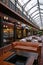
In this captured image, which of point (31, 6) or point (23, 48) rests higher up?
point (31, 6)

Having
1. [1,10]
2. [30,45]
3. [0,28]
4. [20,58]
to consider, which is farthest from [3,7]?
[30,45]

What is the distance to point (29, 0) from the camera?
1272cm

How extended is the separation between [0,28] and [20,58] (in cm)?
249

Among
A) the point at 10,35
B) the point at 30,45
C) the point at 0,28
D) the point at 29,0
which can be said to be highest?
the point at 29,0

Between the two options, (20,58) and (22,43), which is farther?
(22,43)

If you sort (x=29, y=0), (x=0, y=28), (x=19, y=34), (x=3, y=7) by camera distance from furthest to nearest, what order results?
(x=29, y=0) < (x=19, y=34) < (x=0, y=28) < (x=3, y=7)

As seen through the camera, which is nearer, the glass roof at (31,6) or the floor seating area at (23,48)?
the floor seating area at (23,48)

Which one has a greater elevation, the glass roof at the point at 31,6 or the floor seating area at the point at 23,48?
the glass roof at the point at 31,6

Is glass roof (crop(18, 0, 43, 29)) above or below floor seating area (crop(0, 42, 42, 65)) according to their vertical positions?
above

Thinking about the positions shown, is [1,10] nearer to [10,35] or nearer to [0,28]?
[0,28]

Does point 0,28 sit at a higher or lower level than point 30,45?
higher

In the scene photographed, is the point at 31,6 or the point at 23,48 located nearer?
the point at 23,48

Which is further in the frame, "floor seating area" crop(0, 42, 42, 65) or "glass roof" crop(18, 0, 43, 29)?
"glass roof" crop(18, 0, 43, 29)

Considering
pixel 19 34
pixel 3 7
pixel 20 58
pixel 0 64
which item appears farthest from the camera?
pixel 19 34
